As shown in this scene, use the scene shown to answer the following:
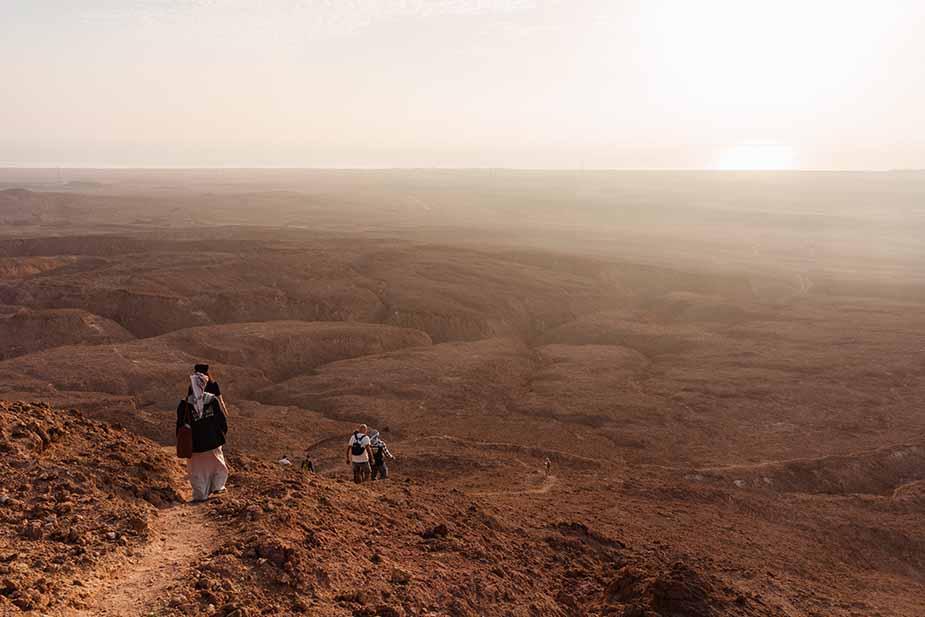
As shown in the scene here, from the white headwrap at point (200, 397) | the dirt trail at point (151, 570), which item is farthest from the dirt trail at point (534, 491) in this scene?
the dirt trail at point (151, 570)

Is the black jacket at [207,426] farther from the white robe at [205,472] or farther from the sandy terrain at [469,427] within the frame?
the sandy terrain at [469,427]

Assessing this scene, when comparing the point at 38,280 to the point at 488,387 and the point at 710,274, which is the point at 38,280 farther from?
the point at 710,274

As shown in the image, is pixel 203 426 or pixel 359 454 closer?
pixel 203 426

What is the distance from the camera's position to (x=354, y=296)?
164ft

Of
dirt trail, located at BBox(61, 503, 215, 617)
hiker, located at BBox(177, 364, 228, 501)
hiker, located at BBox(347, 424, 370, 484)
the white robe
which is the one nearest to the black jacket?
Answer: hiker, located at BBox(177, 364, 228, 501)

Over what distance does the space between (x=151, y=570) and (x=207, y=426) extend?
251 cm

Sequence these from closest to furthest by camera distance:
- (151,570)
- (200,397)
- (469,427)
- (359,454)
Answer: (151,570) → (200,397) → (359,454) → (469,427)

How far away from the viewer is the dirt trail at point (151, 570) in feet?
23.3

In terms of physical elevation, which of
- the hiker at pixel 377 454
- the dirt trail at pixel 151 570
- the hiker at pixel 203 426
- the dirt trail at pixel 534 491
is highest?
the hiker at pixel 203 426

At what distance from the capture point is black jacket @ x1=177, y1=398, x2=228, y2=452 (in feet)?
32.5

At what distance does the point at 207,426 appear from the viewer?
1000 cm

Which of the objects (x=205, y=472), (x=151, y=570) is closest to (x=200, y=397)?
(x=205, y=472)

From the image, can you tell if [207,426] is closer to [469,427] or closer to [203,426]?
[203,426]

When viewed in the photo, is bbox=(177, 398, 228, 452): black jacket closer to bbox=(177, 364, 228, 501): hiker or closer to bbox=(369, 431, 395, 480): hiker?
bbox=(177, 364, 228, 501): hiker
